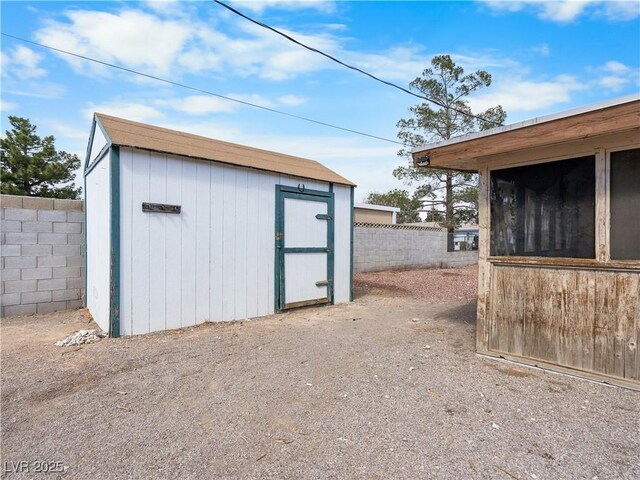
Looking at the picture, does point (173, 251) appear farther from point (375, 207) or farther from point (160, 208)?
point (375, 207)

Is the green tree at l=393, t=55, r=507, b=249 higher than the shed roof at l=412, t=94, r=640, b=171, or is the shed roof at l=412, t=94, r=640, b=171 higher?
the green tree at l=393, t=55, r=507, b=249

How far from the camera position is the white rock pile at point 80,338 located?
372cm

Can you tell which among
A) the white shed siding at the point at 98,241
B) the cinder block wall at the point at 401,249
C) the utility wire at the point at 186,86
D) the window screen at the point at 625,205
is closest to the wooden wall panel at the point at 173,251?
the white shed siding at the point at 98,241

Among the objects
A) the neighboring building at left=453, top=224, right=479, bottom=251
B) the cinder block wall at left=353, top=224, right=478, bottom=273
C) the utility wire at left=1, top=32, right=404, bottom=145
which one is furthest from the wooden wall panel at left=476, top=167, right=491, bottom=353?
the neighboring building at left=453, top=224, right=479, bottom=251

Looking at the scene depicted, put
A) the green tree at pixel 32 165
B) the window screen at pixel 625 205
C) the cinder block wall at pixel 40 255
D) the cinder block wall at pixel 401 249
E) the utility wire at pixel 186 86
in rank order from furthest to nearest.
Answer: the green tree at pixel 32 165
the cinder block wall at pixel 401 249
the utility wire at pixel 186 86
the cinder block wall at pixel 40 255
the window screen at pixel 625 205

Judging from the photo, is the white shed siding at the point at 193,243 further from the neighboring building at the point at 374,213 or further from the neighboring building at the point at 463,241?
the neighboring building at the point at 463,241

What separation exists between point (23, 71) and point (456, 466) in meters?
7.76

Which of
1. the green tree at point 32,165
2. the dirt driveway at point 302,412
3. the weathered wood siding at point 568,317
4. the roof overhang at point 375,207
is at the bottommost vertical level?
the dirt driveway at point 302,412

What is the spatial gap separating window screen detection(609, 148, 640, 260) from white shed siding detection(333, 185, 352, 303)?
13.2ft

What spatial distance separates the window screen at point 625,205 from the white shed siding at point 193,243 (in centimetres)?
399

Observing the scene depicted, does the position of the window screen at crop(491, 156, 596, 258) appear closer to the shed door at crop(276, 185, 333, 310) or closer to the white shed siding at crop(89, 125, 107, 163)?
the shed door at crop(276, 185, 333, 310)

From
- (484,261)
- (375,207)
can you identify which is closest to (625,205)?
(484,261)

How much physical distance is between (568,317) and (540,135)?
1.56 meters

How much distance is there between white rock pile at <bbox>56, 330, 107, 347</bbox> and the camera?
12.2 ft
